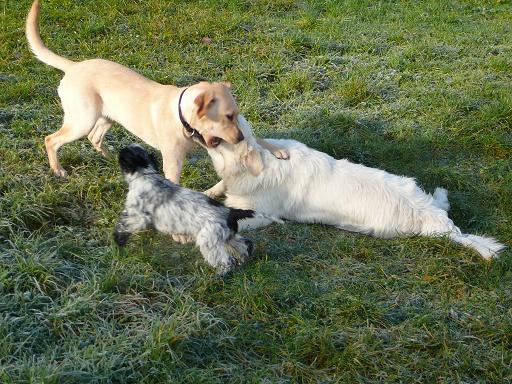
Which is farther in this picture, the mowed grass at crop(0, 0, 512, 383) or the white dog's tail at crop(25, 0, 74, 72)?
the white dog's tail at crop(25, 0, 74, 72)

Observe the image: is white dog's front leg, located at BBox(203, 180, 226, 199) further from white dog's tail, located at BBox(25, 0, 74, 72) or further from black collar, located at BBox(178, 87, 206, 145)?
white dog's tail, located at BBox(25, 0, 74, 72)

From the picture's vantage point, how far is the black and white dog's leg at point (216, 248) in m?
4.21

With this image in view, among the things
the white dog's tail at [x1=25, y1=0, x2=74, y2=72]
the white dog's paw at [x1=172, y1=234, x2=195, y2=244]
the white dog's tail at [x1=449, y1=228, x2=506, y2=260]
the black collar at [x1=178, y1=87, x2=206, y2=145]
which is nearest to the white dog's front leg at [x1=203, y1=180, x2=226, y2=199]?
the black collar at [x1=178, y1=87, x2=206, y2=145]

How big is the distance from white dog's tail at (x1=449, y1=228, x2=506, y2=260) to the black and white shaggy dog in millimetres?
1808

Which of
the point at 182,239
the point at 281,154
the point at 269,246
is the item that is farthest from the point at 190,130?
the point at 269,246

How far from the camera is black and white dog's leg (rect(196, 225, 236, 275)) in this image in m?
4.21

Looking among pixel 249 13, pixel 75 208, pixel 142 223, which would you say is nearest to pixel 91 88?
pixel 75 208

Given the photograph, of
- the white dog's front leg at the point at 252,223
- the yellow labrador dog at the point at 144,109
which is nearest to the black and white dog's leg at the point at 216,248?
the white dog's front leg at the point at 252,223

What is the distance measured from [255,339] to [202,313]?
0.36 m

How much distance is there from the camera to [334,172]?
541 centimetres

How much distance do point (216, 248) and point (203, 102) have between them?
129 cm

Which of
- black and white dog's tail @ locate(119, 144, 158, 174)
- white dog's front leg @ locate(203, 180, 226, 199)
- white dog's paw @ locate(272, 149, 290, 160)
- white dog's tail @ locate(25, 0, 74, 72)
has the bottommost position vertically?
white dog's front leg @ locate(203, 180, 226, 199)

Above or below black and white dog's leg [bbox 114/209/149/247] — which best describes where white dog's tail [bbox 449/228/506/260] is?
below

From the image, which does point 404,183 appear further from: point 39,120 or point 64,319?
point 39,120
